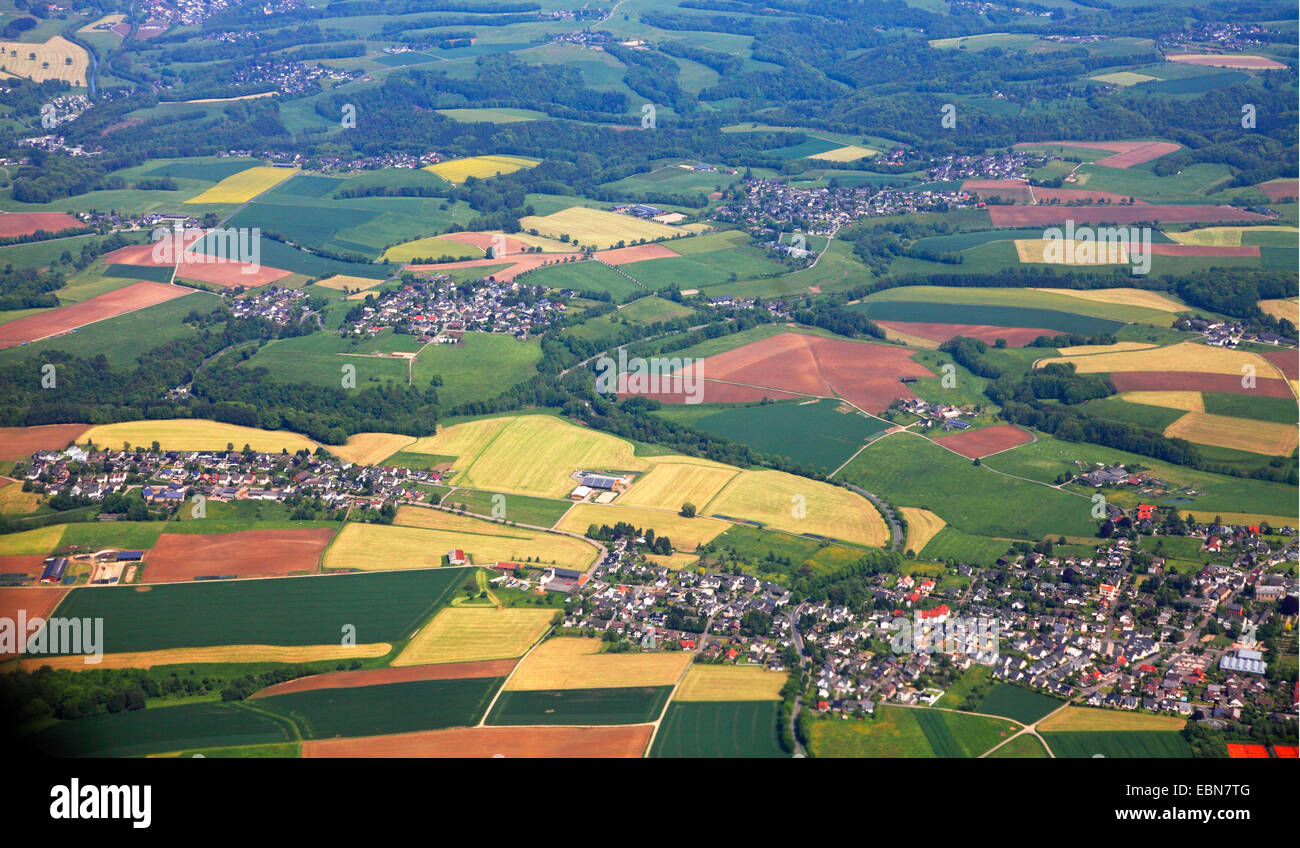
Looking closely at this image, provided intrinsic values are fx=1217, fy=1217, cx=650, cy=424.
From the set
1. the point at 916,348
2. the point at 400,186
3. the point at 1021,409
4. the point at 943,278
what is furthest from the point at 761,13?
the point at 1021,409

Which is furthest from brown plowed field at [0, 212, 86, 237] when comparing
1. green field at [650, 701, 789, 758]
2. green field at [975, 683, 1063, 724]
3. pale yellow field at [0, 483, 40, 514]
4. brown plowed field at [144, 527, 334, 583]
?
green field at [975, 683, 1063, 724]

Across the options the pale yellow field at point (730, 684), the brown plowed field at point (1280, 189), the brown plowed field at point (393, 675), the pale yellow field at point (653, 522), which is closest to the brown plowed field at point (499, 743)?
the pale yellow field at point (730, 684)

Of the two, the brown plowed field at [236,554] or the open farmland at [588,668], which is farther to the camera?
the brown plowed field at [236,554]

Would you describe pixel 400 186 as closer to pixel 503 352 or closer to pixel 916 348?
pixel 503 352

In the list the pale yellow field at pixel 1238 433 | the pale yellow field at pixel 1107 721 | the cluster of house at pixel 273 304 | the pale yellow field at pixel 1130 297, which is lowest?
the pale yellow field at pixel 1107 721

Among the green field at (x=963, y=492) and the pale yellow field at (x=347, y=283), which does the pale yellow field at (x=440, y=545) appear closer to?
the green field at (x=963, y=492)

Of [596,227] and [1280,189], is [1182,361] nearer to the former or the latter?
[1280,189]

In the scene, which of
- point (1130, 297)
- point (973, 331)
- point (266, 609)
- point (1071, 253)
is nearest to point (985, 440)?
point (973, 331)

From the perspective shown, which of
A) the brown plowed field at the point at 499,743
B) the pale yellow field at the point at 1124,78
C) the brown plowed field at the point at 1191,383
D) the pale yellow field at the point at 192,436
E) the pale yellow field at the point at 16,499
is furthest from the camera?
the pale yellow field at the point at 1124,78

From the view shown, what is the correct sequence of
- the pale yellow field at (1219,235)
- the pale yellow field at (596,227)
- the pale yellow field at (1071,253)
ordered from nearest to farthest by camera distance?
the pale yellow field at (1071,253) → the pale yellow field at (1219,235) → the pale yellow field at (596,227)
